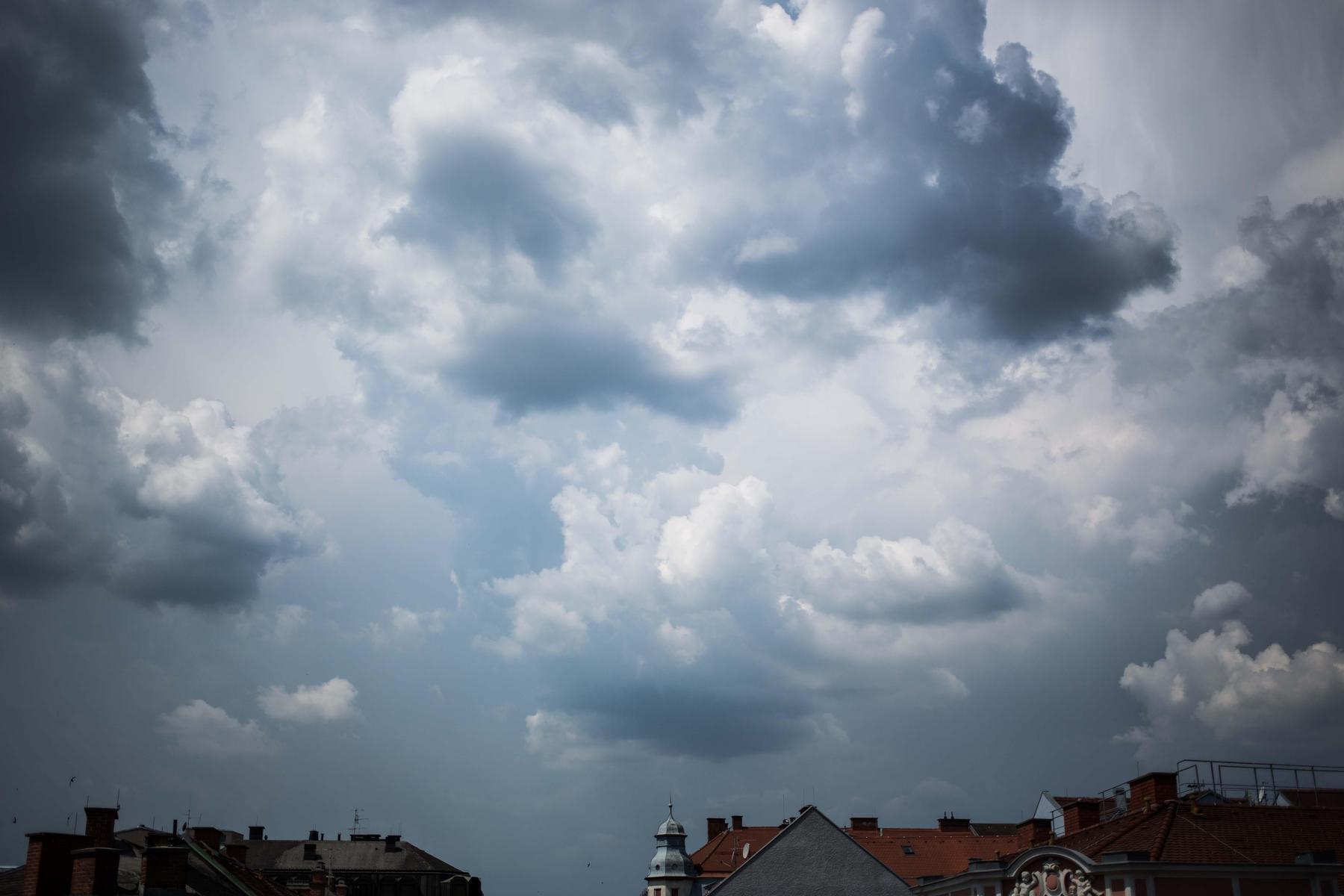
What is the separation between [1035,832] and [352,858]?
62004mm

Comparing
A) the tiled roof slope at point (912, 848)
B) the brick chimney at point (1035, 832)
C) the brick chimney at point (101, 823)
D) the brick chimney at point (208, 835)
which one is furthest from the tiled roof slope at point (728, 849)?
the brick chimney at point (101, 823)

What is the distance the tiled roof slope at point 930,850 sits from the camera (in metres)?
93.9

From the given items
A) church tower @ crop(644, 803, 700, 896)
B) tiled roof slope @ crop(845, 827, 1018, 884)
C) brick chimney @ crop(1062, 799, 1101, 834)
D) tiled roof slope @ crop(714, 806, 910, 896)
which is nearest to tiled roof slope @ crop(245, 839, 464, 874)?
church tower @ crop(644, 803, 700, 896)

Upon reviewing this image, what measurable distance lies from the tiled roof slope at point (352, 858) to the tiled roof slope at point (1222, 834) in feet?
213

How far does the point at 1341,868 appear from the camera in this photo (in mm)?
48406

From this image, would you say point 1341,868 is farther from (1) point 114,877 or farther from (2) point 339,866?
(2) point 339,866

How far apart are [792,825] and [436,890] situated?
49.4 metres

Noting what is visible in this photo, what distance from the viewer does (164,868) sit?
120 feet

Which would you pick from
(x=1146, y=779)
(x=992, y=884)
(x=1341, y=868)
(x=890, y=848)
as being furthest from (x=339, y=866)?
(x=1341, y=868)

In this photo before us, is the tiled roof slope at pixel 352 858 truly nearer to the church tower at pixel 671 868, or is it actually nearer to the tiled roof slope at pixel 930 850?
the church tower at pixel 671 868

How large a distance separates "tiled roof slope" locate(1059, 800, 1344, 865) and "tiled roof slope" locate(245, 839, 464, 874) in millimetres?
64946

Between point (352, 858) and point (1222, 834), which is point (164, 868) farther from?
point (352, 858)

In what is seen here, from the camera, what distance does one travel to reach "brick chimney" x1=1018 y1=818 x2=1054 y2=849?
64875 mm

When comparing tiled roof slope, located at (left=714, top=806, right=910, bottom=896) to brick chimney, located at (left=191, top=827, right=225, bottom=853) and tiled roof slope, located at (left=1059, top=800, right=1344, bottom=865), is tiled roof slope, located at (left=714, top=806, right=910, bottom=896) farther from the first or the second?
brick chimney, located at (left=191, top=827, right=225, bottom=853)
